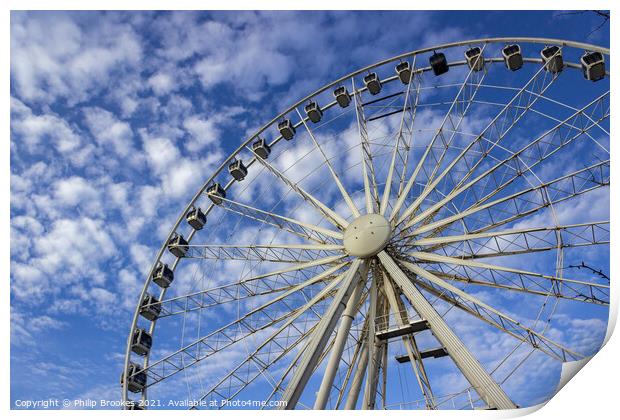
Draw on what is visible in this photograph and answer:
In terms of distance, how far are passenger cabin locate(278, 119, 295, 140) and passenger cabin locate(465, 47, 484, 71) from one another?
8.45 m

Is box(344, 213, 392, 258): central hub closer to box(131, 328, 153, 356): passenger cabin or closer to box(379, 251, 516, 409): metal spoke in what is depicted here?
box(379, 251, 516, 409): metal spoke

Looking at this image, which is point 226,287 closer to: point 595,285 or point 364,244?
point 364,244

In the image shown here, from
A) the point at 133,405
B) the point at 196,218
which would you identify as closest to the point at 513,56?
the point at 196,218

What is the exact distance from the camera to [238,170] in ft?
82.6

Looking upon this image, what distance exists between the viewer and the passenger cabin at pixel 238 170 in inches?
992

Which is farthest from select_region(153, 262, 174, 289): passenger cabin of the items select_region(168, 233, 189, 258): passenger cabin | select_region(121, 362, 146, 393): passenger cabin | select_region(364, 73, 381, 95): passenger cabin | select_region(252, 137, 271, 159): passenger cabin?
select_region(364, 73, 381, 95): passenger cabin

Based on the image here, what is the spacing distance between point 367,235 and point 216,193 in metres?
9.70

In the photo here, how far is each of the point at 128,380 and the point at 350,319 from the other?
1088 centimetres

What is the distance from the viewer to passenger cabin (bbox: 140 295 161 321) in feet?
75.2

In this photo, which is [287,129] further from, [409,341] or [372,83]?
[409,341]

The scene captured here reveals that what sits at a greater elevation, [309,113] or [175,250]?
[309,113]

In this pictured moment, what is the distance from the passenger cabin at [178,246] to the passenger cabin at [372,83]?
35.4ft

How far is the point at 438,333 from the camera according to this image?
1409 centimetres

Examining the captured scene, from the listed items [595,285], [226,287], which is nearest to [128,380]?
[226,287]
